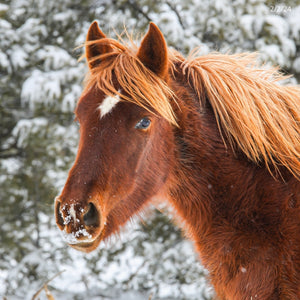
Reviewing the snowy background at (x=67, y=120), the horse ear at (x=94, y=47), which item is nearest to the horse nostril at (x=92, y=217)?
the horse ear at (x=94, y=47)

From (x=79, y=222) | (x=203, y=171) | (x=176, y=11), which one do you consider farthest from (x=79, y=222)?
(x=176, y=11)

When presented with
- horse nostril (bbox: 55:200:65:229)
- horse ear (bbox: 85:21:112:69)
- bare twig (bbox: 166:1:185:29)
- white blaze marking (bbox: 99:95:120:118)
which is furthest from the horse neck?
bare twig (bbox: 166:1:185:29)

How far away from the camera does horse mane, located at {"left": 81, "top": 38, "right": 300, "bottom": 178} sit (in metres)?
1.85

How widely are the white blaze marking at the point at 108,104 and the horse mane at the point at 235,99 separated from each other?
30mm

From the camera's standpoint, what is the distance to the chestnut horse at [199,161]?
170cm

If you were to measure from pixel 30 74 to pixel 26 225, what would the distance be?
2.33 meters

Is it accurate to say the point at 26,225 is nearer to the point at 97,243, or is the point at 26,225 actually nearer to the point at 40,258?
the point at 40,258

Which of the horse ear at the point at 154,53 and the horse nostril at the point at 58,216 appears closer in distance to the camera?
the horse nostril at the point at 58,216

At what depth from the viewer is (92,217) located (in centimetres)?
171

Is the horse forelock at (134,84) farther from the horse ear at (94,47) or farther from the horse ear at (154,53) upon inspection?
the horse ear at (94,47)

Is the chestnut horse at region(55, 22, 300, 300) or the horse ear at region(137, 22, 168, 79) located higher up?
the horse ear at region(137, 22, 168, 79)

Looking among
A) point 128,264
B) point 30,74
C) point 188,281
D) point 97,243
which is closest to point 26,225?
point 128,264

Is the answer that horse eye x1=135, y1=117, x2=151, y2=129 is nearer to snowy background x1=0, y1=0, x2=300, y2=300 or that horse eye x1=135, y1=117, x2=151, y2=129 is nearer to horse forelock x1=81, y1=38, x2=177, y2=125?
horse forelock x1=81, y1=38, x2=177, y2=125

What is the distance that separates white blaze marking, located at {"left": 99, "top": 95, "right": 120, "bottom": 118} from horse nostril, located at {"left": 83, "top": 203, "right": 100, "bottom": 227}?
47 centimetres
